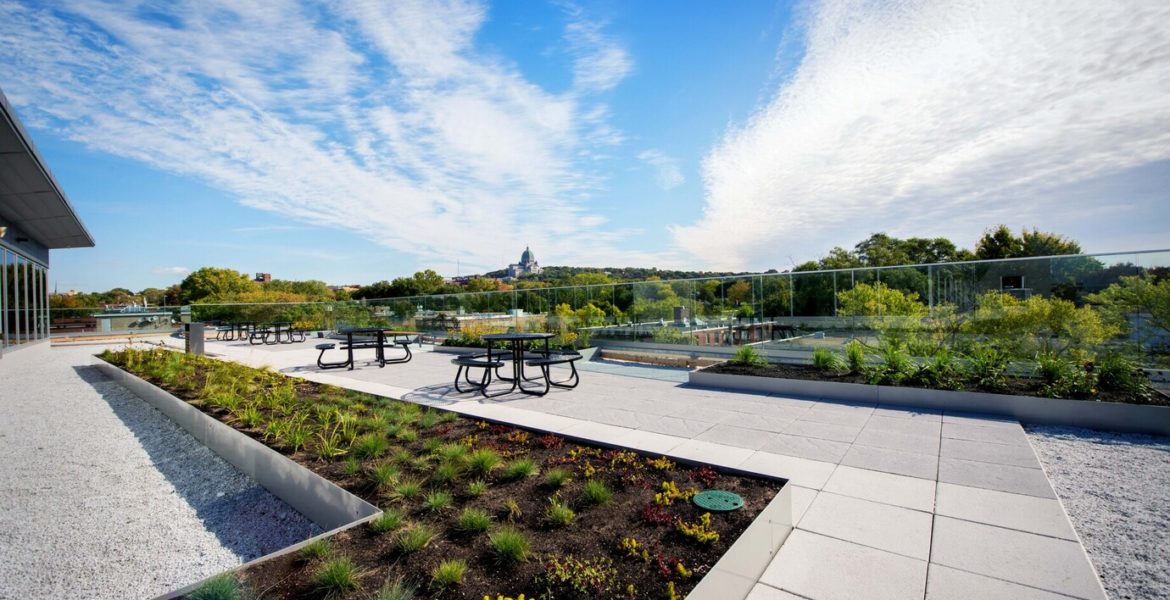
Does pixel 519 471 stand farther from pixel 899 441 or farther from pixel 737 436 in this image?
pixel 899 441

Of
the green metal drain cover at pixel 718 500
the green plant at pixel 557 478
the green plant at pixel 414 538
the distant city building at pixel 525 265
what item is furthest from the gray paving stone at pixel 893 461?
the distant city building at pixel 525 265

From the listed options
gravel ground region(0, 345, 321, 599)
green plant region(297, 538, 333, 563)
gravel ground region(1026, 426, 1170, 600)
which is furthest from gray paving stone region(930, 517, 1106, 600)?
gravel ground region(0, 345, 321, 599)

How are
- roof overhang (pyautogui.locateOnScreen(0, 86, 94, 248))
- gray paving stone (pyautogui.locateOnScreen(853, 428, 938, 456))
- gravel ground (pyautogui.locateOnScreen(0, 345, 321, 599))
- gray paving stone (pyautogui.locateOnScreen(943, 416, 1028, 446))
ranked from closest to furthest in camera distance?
gravel ground (pyautogui.locateOnScreen(0, 345, 321, 599)), gray paving stone (pyautogui.locateOnScreen(853, 428, 938, 456)), gray paving stone (pyautogui.locateOnScreen(943, 416, 1028, 446)), roof overhang (pyautogui.locateOnScreen(0, 86, 94, 248))

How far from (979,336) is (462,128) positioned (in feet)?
31.8

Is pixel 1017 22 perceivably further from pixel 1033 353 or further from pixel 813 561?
pixel 813 561

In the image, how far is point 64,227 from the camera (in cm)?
1691

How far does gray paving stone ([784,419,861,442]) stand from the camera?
4.79 m

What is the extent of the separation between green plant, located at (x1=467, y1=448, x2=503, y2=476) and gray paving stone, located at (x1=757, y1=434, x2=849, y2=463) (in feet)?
7.65

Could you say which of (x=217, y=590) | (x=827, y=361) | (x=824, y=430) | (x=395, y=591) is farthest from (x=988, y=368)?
(x=217, y=590)

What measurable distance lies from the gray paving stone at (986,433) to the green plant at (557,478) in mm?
3786

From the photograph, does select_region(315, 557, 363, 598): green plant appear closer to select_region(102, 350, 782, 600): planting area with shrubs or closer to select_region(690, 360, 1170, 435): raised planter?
select_region(102, 350, 782, 600): planting area with shrubs

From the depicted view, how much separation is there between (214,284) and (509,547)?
174 feet

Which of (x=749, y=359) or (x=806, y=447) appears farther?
(x=749, y=359)

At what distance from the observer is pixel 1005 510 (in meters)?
3.11
